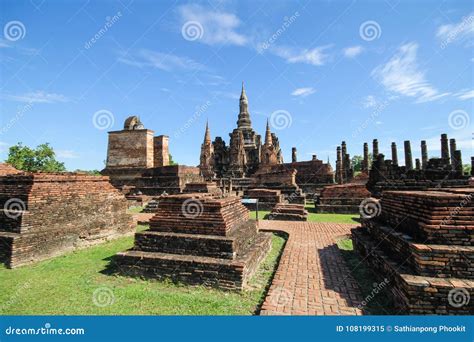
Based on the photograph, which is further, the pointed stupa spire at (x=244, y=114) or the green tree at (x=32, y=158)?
the pointed stupa spire at (x=244, y=114)

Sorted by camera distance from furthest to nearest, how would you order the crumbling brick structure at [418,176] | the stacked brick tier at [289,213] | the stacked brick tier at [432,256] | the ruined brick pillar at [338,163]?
the ruined brick pillar at [338,163], the stacked brick tier at [289,213], the crumbling brick structure at [418,176], the stacked brick tier at [432,256]

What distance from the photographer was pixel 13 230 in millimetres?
5742

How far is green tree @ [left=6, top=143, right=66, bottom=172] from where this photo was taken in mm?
28547

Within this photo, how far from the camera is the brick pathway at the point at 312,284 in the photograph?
139 inches

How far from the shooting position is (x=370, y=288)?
14.1ft

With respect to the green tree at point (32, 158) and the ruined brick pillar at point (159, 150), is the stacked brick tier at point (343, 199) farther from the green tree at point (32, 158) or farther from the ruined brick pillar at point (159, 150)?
the green tree at point (32, 158)

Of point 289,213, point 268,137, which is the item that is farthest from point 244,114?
point 289,213

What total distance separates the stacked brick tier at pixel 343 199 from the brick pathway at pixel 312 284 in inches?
312

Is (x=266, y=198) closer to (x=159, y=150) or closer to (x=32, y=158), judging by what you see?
(x=159, y=150)

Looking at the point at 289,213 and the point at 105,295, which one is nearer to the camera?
the point at 105,295

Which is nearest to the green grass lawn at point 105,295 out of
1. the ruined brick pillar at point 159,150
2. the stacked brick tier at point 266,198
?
the stacked brick tier at point 266,198

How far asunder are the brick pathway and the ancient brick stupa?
0.71 metres

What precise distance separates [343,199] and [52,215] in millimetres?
14257

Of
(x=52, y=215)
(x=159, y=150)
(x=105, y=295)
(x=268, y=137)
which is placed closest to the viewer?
(x=105, y=295)
